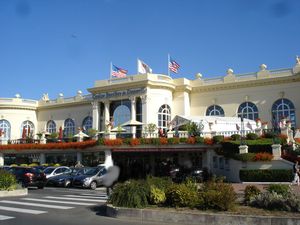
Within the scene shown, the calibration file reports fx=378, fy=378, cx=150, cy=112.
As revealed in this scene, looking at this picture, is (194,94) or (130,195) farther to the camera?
(194,94)

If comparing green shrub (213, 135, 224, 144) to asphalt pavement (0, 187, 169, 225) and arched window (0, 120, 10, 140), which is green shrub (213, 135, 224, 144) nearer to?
asphalt pavement (0, 187, 169, 225)

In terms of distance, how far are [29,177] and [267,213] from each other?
17907mm

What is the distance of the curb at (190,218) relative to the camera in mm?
9820

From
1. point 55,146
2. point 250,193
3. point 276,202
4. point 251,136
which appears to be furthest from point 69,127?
point 276,202

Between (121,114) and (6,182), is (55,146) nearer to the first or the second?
(121,114)

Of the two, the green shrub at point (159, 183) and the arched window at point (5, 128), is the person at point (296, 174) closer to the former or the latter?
the green shrub at point (159, 183)

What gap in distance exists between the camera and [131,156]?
3856 cm

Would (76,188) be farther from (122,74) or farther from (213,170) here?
(122,74)

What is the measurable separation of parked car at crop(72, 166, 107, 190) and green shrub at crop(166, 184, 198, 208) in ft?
47.4

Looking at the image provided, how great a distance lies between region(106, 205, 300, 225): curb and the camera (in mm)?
9820

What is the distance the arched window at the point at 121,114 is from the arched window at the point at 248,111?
13.0m

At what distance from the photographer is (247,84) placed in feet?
136

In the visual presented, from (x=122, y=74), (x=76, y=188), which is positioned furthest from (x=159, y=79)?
(x=76, y=188)

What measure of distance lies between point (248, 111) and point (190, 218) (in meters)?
32.5
